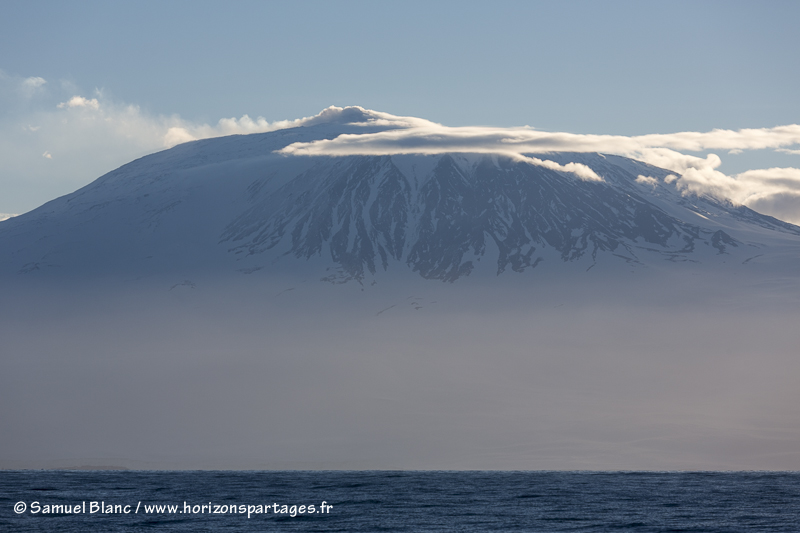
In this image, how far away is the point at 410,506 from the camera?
91750mm

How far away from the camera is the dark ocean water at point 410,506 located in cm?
7550

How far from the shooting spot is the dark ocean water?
248 ft

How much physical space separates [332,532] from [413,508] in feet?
66.7

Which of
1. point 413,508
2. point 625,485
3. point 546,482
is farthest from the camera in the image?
point 546,482

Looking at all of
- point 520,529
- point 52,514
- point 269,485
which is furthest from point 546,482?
point 52,514

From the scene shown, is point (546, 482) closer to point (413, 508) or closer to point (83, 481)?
point (413, 508)

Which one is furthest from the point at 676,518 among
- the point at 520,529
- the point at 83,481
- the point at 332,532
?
the point at 83,481

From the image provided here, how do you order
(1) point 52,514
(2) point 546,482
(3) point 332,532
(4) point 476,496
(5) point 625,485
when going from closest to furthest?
(3) point 332,532, (1) point 52,514, (4) point 476,496, (5) point 625,485, (2) point 546,482

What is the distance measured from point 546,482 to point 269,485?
134 ft

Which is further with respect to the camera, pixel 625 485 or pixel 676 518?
pixel 625 485

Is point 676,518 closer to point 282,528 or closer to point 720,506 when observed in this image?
point 720,506

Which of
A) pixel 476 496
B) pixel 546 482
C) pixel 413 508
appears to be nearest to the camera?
pixel 413 508

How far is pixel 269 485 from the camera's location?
128 metres

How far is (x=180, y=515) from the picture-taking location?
82.4m
